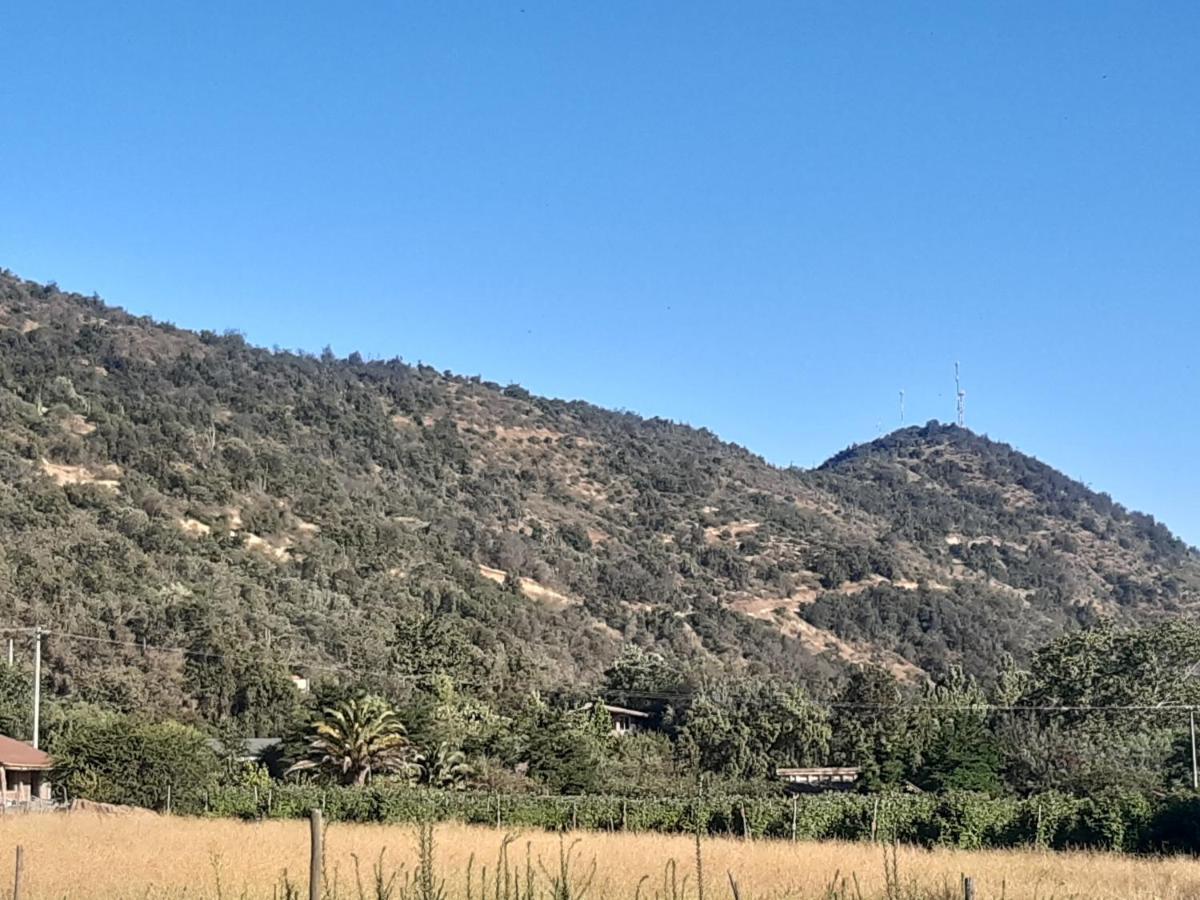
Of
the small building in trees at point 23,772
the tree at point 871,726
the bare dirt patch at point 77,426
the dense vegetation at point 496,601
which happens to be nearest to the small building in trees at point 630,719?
the dense vegetation at point 496,601

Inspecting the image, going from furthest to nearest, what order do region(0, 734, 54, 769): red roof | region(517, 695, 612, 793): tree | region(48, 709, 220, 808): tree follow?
region(517, 695, 612, 793): tree
region(48, 709, 220, 808): tree
region(0, 734, 54, 769): red roof

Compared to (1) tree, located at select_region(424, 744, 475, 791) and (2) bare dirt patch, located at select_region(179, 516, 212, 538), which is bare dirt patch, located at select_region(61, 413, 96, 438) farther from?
(1) tree, located at select_region(424, 744, 475, 791)

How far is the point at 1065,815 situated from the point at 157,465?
→ 72.0 meters

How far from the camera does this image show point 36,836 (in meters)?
25.1

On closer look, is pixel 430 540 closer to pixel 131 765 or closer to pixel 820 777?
pixel 820 777

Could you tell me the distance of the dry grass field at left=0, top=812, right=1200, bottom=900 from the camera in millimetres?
17000

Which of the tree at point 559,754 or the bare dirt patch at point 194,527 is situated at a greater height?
the bare dirt patch at point 194,527

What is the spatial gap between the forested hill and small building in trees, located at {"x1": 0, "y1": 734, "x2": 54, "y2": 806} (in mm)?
17428

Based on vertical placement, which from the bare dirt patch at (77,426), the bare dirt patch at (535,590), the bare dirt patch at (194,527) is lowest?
the bare dirt patch at (535,590)

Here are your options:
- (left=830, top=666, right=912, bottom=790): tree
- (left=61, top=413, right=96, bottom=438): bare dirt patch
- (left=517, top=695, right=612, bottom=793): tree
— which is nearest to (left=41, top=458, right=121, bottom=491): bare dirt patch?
(left=61, top=413, right=96, bottom=438): bare dirt patch

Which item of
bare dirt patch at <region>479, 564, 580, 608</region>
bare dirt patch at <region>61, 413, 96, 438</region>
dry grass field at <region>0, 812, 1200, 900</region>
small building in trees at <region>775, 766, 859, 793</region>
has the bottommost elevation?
small building in trees at <region>775, 766, 859, 793</region>

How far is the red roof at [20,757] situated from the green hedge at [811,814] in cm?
479

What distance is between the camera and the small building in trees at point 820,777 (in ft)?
180

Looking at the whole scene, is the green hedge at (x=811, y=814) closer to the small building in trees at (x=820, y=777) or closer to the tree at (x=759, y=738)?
the small building in trees at (x=820, y=777)
